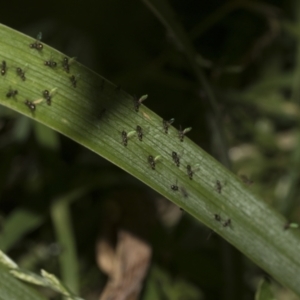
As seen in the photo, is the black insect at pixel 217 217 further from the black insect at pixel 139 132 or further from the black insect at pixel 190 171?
the black insect at pixel 139 132

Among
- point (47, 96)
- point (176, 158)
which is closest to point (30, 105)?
point (47, 96)

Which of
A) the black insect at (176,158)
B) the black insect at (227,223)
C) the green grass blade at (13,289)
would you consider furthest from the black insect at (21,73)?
the black insect at (227,223)

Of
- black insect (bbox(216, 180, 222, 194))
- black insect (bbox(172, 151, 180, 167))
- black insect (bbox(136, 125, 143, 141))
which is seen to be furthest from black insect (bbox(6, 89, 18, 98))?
black insect (bbox(216, 180, 222, 194))

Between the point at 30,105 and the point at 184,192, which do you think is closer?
the point at 30,105

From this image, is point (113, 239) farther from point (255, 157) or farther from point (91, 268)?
point (255, 157)

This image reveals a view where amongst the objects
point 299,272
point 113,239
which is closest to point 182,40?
point 299,272

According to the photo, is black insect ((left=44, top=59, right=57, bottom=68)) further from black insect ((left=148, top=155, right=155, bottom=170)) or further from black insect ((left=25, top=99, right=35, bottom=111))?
black insect ((left=148, top=155, right=155, bottom=170))

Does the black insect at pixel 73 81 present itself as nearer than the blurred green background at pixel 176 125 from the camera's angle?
Yes

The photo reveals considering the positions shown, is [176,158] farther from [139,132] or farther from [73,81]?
[73,81]
